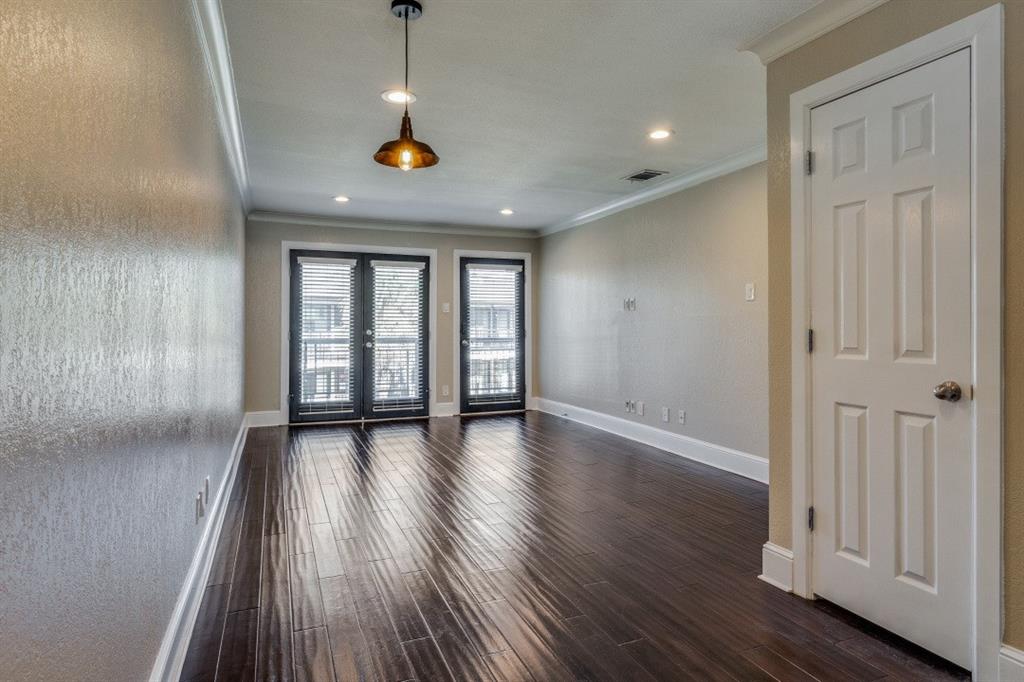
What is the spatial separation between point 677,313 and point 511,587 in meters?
3.34

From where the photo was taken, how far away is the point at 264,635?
84.5 inches

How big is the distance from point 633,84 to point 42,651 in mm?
3224

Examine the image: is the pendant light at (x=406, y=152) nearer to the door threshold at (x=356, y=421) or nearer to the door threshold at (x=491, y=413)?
the door threshold at (x=356, y=421)

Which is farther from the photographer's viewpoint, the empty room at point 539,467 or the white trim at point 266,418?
the white trim at point 266,418

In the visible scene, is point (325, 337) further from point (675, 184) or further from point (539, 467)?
point (675, 184)

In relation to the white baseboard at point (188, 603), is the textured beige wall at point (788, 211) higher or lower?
higher

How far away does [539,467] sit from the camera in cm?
476

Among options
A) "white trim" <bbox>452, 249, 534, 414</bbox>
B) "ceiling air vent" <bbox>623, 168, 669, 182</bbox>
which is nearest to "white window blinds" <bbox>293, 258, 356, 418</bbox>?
"white trim" <bbox>452, 249, 534, 414</bbox>

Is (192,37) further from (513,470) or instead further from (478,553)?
(513,470)

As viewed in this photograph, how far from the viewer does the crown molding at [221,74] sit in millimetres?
2361

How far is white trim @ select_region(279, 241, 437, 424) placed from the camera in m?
6.69

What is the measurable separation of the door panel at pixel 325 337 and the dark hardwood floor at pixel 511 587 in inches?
91.1

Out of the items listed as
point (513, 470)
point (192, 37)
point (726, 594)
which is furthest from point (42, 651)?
point (513, 470)

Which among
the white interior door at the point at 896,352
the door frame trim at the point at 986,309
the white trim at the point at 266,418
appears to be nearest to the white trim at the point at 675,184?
the white interior door at the point at 896,352
